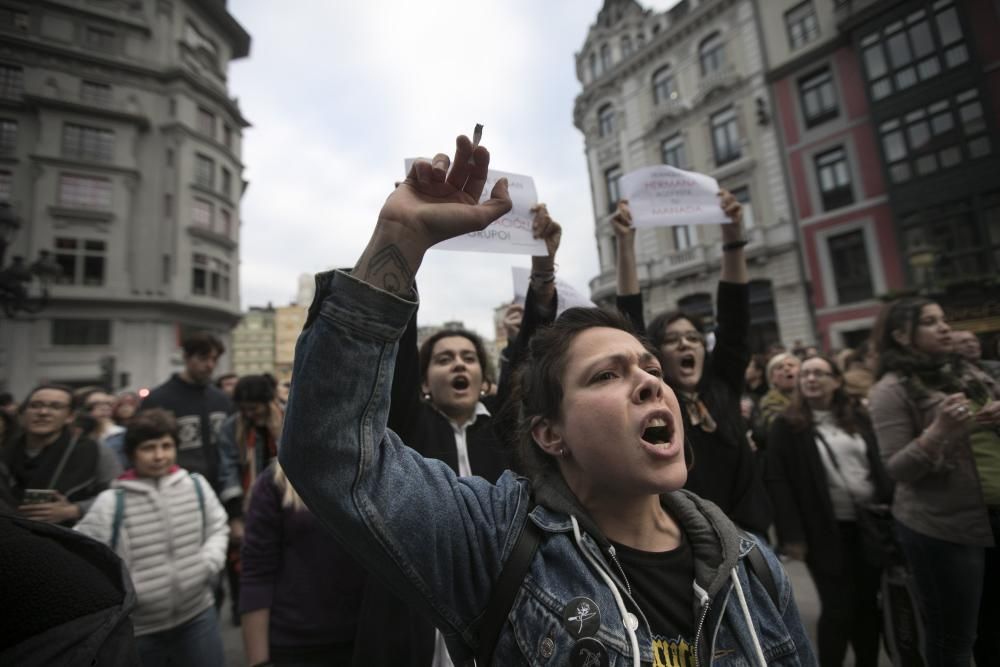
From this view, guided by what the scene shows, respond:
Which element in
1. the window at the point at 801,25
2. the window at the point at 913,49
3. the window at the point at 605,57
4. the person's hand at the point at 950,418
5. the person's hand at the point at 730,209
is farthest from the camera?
the window at the point at 605,57

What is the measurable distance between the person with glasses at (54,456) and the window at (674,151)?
20.8m

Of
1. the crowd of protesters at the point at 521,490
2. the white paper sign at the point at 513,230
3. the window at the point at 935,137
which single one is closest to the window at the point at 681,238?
the window at the point at 935,137

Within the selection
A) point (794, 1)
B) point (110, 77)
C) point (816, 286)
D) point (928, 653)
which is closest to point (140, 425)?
point (928, 653)

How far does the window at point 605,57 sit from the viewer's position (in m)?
23.5

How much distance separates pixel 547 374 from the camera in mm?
1392

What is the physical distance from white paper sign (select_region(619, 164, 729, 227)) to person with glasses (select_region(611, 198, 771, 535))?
92mm

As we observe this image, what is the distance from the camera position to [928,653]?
2439 millimetres

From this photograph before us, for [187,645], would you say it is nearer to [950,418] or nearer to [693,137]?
[950,418]

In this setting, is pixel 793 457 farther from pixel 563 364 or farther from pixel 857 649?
pixel 563 364

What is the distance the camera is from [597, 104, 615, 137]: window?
23047mm

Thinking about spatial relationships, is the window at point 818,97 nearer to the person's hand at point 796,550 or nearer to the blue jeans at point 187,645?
the person's hand at point 796,550

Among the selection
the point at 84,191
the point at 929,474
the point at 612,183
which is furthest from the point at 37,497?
the point at 84,191

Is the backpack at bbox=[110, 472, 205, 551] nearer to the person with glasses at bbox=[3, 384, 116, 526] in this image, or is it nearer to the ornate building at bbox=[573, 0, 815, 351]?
the person with glasses at bbox=[3, 384, 116, 526]

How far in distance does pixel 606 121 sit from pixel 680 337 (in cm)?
2350
